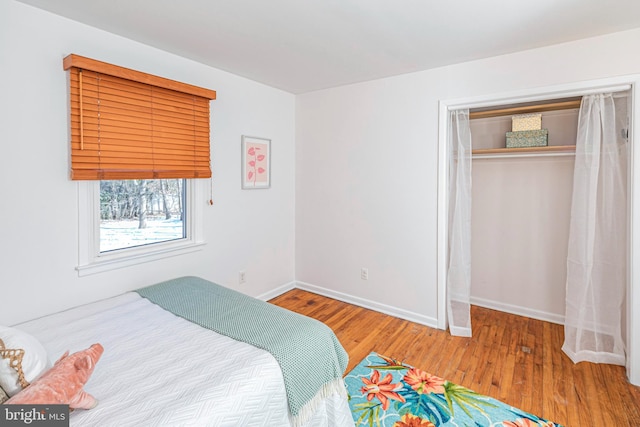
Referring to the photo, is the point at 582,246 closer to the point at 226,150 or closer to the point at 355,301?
the point at 355,301

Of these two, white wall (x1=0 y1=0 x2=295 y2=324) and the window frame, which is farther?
the window frame

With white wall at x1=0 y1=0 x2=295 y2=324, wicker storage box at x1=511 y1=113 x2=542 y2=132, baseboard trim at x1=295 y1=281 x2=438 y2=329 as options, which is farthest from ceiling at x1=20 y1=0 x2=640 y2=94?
baseboard trim at x1=295 y1=281 x2=438 y2=329

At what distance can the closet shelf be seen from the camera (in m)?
2.83

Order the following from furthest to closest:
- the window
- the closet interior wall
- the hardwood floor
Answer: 1. the closet interior wall
2. the window
3. the hardwood floor

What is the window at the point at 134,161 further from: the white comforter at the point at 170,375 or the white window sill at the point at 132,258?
the white comforter at the point at 170,375

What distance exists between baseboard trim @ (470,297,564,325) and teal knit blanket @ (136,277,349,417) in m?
2.38

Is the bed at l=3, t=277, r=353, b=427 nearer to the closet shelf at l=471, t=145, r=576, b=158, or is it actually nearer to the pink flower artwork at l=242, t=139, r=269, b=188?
the pink flower artwork at l=242, t=139, r=269, b=188

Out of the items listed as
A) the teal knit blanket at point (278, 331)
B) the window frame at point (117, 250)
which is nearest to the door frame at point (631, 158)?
the teal knit blanket at point (278, 331)

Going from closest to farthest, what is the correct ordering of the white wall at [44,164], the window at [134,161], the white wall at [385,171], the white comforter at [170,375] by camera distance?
the white comforter at [170,375] → the white wall at [44,164] → the window at [134,161] → the white wall at [385,171]

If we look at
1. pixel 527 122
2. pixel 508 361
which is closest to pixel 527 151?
pixel 527 122

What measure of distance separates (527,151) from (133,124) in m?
3.37

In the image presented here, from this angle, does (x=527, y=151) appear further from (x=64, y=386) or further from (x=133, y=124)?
(x=64, y=386)

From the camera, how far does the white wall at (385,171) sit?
263cm

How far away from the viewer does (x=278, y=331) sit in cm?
171
